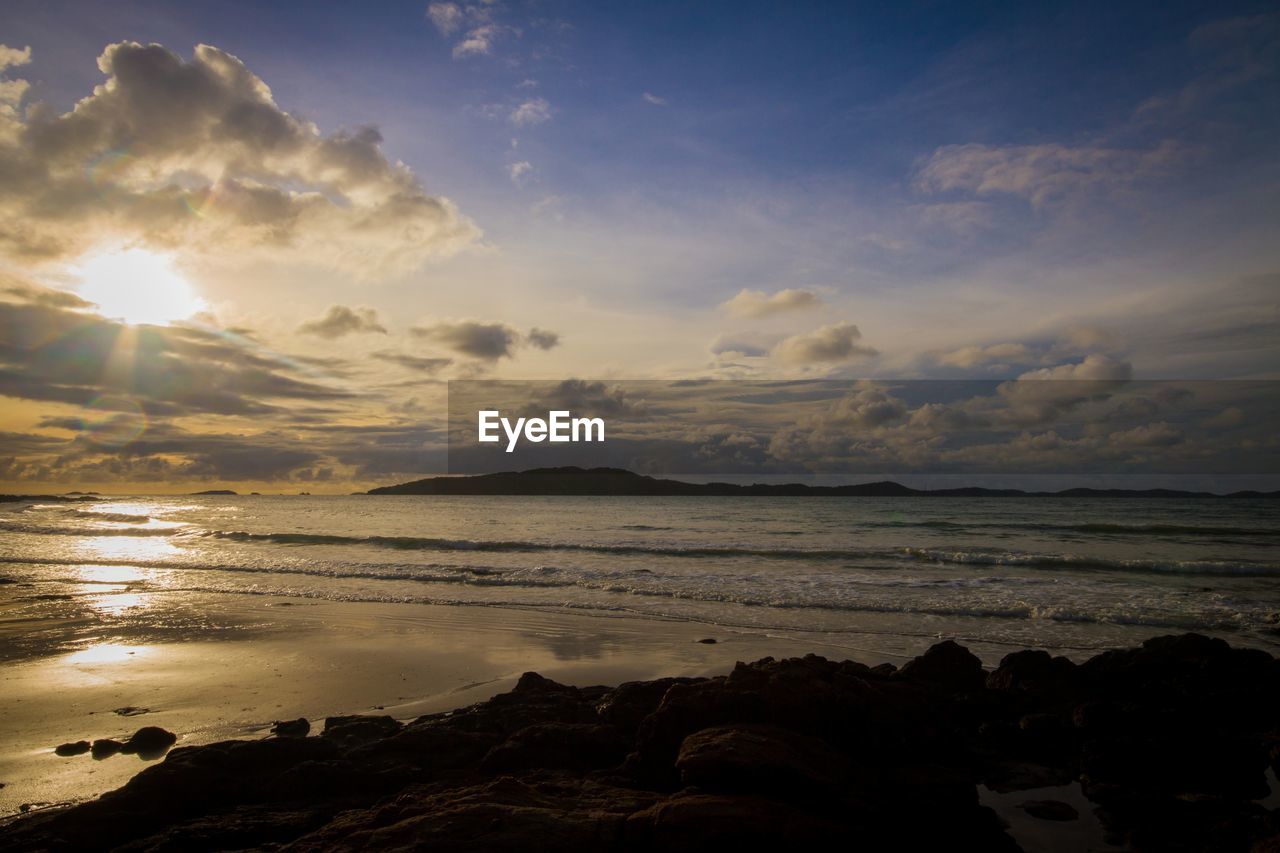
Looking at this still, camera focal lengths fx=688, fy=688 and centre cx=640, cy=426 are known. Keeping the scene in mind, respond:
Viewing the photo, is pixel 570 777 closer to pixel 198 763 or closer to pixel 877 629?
pixel 198 763

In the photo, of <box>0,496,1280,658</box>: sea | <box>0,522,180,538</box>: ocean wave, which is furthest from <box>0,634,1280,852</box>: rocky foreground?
<box>0,522,180,538</box>: ocean wave

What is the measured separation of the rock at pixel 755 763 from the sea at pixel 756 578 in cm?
Answer: 752

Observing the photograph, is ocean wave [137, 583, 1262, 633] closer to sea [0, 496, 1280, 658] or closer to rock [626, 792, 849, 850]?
sea [0, 496, 1280, 658]

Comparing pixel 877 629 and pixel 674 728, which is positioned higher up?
pixel 674 728

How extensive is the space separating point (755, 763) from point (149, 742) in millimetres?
6188

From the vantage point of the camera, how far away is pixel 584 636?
1321 centimetres

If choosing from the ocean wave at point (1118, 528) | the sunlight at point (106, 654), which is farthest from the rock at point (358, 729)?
the ocean wave at point (1118, 528)

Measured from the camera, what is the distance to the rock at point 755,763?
15.5 ft

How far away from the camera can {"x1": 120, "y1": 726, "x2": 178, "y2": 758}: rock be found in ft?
22.5

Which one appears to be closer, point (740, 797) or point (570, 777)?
point (740, 797)

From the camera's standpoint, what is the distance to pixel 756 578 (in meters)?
21.1

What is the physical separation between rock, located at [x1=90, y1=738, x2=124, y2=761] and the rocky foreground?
168 centimetres

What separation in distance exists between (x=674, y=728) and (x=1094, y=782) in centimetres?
396

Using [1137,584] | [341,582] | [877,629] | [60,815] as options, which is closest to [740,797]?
[60,815]
